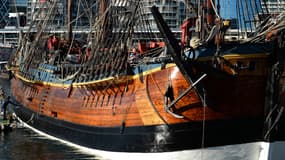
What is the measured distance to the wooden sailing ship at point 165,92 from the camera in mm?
13984

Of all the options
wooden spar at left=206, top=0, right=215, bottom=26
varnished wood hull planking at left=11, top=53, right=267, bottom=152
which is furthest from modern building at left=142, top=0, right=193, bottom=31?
varnished wood hull planking at left=11, top=53, right=267, bottom=152

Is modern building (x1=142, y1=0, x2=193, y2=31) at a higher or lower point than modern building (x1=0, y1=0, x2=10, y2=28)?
higher

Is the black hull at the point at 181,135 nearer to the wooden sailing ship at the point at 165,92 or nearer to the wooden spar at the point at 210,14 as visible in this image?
the wooden sailing ship at the point at 165,92

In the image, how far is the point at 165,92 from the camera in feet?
47.0

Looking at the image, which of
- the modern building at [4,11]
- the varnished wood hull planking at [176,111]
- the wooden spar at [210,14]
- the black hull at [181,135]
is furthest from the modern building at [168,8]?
the modern building at [4,11]

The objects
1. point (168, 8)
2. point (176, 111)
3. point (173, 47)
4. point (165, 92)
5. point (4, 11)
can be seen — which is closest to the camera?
point (173, 47)

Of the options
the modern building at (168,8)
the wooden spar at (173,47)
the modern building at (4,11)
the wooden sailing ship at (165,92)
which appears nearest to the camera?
the wooden spar at (173,47)

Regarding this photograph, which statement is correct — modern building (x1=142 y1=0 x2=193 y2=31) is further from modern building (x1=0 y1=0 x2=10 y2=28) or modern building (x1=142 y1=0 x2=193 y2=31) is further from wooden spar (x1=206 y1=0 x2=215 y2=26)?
modern building (x1=0 y1=0 x2=10 y2=28)

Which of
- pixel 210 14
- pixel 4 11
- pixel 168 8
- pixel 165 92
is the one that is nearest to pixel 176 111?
pixel 165 92

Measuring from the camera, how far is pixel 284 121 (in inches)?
581

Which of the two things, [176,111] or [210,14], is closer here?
[176,111]

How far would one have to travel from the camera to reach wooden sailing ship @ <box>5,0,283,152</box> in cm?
1398

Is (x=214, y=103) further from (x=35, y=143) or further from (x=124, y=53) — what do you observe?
(x=35, y=143)

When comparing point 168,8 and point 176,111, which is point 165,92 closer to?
point 176,111
